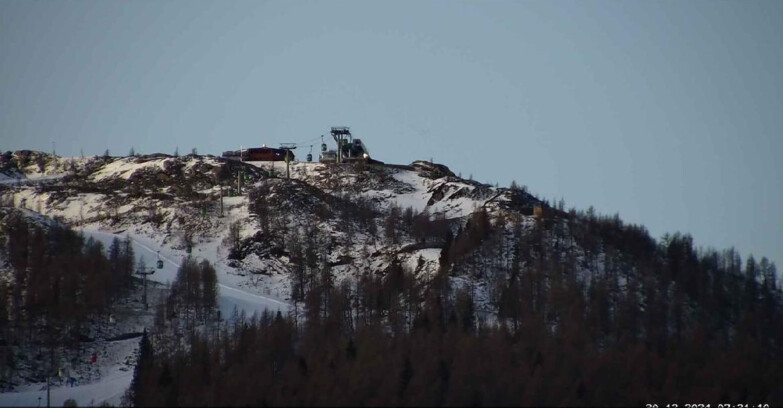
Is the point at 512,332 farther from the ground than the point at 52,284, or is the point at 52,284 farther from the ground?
the point at 52,284

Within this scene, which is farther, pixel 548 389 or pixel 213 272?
pixel 213 272

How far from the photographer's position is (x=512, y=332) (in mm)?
146375

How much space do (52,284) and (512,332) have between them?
4946 centimetres

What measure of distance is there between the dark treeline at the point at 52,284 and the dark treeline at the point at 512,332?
11973mm

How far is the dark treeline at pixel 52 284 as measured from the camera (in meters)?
142

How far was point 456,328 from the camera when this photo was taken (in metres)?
142

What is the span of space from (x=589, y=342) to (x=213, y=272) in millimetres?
43165

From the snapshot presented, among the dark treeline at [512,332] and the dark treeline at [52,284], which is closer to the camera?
the dark treeline at [512,332]

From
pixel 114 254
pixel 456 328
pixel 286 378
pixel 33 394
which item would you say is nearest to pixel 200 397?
pixel 286 378

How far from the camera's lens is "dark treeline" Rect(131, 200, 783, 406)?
126438 mm

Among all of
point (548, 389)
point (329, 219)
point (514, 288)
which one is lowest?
point (548, 389)

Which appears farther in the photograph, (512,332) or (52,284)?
(52,284)

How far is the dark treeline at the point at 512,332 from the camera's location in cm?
12644

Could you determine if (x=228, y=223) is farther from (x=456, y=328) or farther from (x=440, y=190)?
(x=456, y=328)
